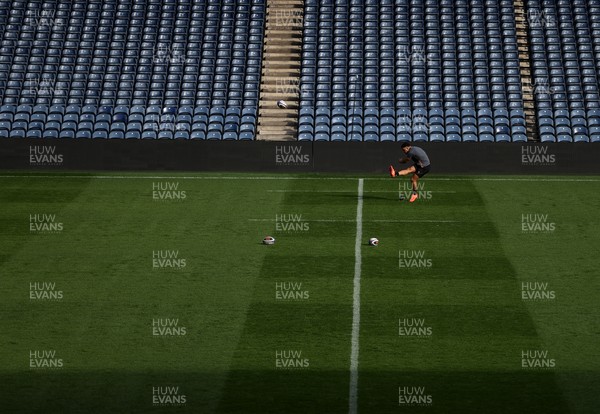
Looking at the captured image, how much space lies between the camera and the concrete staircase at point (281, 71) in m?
39.9

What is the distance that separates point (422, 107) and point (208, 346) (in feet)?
76.7

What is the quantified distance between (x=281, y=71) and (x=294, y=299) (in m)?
22.8

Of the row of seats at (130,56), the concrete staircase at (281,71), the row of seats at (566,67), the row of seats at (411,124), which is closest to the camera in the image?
the row of seats at (411,124)

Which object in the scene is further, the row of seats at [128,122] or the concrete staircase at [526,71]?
the concrete staircase at [526,71]

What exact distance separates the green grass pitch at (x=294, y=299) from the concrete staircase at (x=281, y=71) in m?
7.43

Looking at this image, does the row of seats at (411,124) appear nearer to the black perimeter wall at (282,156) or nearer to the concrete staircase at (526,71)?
the concrete staircase at (526,71)

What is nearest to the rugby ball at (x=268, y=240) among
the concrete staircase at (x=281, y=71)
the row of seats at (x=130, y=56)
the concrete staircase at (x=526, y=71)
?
the row of seats at (x=130, y=56)

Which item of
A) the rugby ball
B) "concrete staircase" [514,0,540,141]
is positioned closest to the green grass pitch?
the rugby ball

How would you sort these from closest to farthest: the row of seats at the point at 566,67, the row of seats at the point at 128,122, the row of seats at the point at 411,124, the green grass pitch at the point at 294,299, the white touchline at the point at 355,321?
the white touchline at the point at 355,321
the green grass pitch at the point at 294,299
the row of seats at the point at 411,124
the row of seats at the point at 128,122
the row of seats at the point at 566,67

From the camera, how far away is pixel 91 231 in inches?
1050

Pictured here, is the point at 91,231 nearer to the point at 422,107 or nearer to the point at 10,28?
the point at 422,107

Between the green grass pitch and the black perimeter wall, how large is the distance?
2.89m

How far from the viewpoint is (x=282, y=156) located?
3547 centimetres

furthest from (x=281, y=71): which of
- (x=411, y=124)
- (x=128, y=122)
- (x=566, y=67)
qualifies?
(x=566, y=67)
